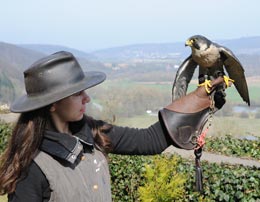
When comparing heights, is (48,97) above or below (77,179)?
above

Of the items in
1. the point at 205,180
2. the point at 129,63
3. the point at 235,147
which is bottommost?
the point at 129,63

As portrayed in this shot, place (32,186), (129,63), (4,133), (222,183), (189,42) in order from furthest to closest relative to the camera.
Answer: (129,63) → (4,133) → (222,183) → (189,42) → (32,186)

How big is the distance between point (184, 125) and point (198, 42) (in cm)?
39

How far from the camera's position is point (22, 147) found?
1.84m

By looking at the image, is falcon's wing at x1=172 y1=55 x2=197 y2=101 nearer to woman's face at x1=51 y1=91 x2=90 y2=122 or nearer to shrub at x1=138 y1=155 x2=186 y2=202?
woman's face at x1=51 y1=91 x2=90 y2=122

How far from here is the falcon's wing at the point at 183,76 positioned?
2.46 metres

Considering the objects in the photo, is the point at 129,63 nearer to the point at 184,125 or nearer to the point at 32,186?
the point at 184,125

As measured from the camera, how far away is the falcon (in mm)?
2172

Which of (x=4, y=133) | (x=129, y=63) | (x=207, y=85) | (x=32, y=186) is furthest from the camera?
(x=129, y=63)

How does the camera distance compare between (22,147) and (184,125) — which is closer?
(22,147)

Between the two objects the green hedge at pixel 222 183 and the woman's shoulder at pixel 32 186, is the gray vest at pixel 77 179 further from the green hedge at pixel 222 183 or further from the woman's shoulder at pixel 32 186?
the green hedge at pixel 222 183

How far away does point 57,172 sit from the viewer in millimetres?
1833

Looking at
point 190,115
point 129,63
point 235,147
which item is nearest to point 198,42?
point 190,115

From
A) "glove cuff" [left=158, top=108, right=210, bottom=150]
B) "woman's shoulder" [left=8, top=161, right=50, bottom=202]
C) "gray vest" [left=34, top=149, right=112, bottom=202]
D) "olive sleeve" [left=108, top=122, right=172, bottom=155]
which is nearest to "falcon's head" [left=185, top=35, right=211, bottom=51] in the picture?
"glove cuff" [left=158, top=108, right=210, bottom=150]
